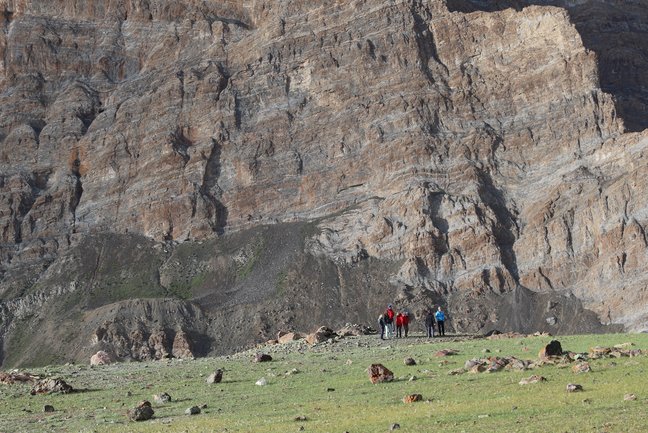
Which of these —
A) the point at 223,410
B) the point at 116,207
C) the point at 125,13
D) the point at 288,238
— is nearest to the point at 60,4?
the point at 125,13

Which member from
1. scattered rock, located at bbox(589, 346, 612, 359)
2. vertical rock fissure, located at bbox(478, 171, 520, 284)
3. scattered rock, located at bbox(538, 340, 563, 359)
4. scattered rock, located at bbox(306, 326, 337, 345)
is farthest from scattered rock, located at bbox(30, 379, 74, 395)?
vertical rock fissure, located at bbox(478, 171, 520, 284)

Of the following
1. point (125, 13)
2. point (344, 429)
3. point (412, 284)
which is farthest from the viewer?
point (125, 13)

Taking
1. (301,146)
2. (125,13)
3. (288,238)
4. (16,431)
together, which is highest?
(125,13)

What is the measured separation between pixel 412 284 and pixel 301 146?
123ft

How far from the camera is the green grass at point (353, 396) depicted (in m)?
27.5

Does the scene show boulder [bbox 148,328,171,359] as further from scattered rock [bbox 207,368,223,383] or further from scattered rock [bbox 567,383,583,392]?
scattered rock [bbox 567,383,583,392]

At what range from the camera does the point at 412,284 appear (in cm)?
13375

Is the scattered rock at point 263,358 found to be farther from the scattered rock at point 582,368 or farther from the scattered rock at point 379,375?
the scattered rock at point 582,368

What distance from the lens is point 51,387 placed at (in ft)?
141

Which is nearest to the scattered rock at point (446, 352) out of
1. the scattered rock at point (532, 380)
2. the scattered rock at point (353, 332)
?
the scattered rock at point (532, 380)

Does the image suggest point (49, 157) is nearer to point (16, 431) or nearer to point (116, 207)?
point (116, 207)

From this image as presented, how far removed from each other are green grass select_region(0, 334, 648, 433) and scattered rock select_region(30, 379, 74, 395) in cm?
66

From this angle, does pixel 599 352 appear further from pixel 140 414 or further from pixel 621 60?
pixel 621 60

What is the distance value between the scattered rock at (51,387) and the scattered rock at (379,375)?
13130 millimetres
